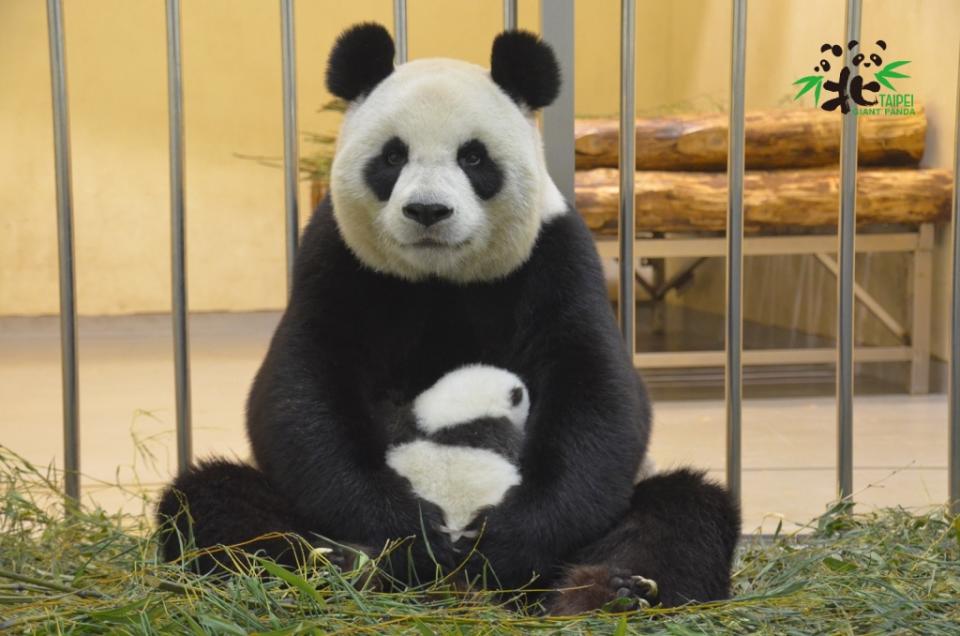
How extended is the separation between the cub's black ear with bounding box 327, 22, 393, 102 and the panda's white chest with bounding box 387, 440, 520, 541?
603 mm

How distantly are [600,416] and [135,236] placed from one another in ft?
20.8

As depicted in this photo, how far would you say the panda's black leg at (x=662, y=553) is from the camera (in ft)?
5.81

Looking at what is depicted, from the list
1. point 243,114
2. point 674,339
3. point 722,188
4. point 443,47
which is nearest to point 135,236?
point 243,114

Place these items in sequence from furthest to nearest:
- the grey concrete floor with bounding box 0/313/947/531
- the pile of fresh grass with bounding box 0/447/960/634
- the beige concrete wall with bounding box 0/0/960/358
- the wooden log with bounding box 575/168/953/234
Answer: the beige concrete wall with bounding box 0/0/960/358 → the wooden log with bounding box 575/168/953/234 → the grey concrete floor with bounding box 0/313/947/531 → the pile of fresh grass with bounding box 0/447/960/634

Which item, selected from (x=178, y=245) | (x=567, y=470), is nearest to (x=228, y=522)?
(x=567, y=470)

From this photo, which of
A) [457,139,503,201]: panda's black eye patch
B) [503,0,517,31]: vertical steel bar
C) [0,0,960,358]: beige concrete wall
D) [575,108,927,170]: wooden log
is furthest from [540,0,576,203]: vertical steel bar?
[0,0,960,358]: beige concrete wall

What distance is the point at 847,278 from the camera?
8.13 ft

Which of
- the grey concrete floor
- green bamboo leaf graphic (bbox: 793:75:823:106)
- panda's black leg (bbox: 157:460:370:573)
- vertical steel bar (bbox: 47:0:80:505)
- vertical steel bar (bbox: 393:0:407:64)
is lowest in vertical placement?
the grey concrete floor

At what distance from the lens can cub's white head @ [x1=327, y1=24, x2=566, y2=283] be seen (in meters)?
1.79

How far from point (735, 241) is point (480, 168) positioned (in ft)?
2.65

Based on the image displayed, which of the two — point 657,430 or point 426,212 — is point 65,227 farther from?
point 657,430

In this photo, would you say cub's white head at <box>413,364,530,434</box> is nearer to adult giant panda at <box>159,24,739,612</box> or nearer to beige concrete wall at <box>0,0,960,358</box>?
Result: adult giant panda at <box>159,24,739,612</box>

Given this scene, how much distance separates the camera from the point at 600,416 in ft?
6.13

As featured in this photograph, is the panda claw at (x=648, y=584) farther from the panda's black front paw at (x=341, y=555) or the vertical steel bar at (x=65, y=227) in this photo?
the vertical steel bar at (x=65, y=227)
